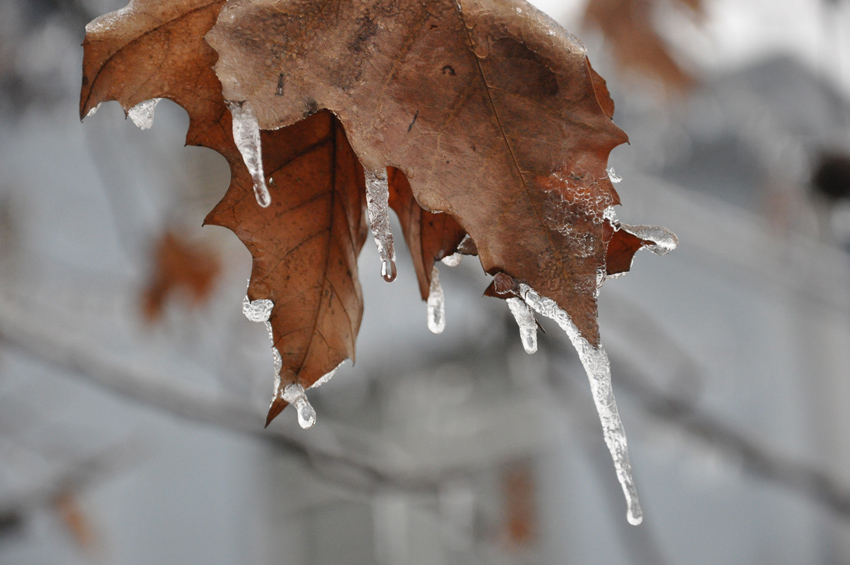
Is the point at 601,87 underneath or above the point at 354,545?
above

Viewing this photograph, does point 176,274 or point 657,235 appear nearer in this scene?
point 657,235

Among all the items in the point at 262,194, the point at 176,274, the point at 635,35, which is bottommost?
the point at 176,274

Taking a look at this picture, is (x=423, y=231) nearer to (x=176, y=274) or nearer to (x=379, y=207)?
(x=379, y=207)

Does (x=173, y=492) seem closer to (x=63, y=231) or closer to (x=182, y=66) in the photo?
(x=63, y=231)

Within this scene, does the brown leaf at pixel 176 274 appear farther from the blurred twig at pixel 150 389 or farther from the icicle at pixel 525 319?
the icicle at pixel 525 319

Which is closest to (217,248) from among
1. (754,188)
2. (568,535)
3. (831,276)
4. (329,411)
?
(831,276)

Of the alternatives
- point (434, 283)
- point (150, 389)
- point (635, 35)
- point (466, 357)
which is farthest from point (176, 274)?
point (466, 357)

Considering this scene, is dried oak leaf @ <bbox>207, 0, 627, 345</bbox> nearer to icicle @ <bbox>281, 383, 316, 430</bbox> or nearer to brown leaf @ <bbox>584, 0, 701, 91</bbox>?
icicle @ <bbox>281, 383, 316, 430</bbox>
